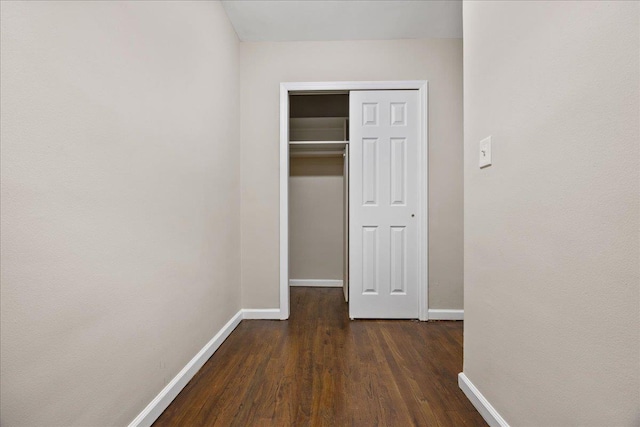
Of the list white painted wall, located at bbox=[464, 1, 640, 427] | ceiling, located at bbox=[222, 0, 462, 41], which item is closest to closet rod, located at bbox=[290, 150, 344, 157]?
ceiling, located at bbox=[222, 0, 462, 41]

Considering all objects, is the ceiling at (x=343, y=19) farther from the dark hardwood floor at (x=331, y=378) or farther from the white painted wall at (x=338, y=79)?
the dark hardwood floor at (x=331, y=378)

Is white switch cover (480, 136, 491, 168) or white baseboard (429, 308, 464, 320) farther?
white baseboard (429, 308, 464, 320)

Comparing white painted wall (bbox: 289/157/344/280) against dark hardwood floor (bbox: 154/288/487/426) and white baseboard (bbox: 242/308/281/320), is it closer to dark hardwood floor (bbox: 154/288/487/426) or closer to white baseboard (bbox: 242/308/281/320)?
white baseboard (bbox: 242/308/281/320)

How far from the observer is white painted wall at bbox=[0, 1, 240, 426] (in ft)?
2.94

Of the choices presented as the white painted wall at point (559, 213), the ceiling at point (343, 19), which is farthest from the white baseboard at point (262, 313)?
the ceiling at point (343, 19)

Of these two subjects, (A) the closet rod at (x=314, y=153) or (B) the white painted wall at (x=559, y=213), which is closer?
(B) the white painted wall at (x=559, y=213)

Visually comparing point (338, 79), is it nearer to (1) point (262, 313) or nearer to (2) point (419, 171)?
(2) point (419, 171)

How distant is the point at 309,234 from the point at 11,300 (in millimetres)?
3596

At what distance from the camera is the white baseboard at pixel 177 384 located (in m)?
1.44

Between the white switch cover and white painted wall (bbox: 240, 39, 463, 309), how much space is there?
1.45m

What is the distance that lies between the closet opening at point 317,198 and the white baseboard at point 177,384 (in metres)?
1.91

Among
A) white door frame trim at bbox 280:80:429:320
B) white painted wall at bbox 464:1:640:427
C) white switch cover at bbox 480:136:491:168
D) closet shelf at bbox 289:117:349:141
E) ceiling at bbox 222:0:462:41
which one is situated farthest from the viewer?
closet shelf at bbox 289:117:349:141

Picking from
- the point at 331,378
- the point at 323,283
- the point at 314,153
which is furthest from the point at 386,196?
the point at 323,283

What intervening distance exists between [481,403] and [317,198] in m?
3.12
